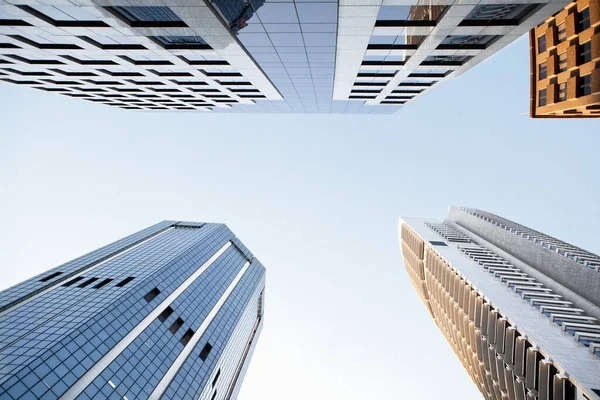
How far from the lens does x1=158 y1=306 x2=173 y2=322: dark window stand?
6981 cm

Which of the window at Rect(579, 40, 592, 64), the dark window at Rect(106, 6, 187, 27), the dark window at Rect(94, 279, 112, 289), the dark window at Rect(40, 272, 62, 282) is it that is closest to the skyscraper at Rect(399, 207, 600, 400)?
the window at Rect(579, 40, 592, 64)

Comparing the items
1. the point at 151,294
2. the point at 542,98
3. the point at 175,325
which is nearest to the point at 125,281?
the point at 151,294

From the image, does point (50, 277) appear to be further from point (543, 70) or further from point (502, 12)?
point (543, 70)

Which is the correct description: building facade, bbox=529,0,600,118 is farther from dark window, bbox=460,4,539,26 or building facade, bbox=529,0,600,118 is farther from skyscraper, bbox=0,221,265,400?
skyscraper, bbox=0,221,265,400

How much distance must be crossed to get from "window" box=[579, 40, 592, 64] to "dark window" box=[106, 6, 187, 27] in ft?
122

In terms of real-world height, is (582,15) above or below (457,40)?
above

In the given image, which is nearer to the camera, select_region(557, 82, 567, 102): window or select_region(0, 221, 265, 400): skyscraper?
select_region(557, 82, 567, 102): window

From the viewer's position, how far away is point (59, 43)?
21750mm

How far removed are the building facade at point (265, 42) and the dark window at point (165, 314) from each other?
54291mm

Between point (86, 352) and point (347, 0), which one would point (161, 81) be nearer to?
point (347, 0)

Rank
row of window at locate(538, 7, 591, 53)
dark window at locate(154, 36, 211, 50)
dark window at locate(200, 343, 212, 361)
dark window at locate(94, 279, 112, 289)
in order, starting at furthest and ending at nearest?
dark window at locate(200, 343, 212, 361) → dark window at locate(94, 279, 112, 289) → row of window at locate(538, 7, 591, 53) → dark window at locate(154, 36, 211, 50)

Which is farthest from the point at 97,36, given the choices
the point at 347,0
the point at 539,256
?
the point at 539,256

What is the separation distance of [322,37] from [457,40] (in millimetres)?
8876

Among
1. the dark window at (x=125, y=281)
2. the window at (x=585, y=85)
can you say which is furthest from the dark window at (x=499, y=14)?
the dark window at (x=125, y=281)
